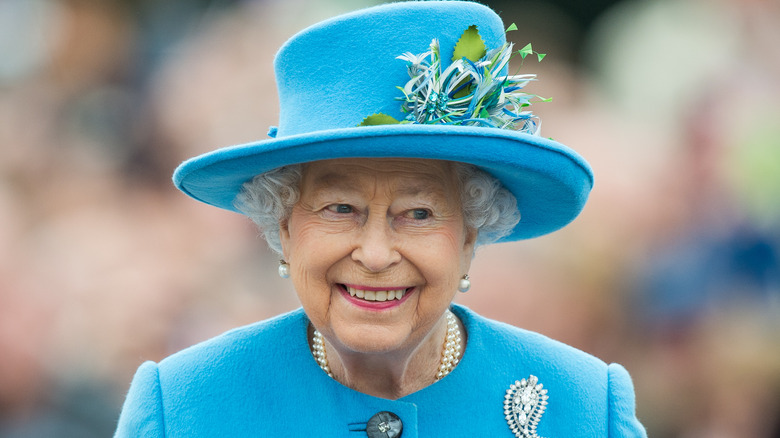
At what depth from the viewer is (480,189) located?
2.62 metres

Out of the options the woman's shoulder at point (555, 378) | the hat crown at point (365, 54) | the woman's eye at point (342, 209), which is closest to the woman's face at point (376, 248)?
the woman's eye at point (342, 209)

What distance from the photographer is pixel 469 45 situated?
2494mm

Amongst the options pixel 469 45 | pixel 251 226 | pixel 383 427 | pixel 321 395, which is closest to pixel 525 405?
pixel 383 427

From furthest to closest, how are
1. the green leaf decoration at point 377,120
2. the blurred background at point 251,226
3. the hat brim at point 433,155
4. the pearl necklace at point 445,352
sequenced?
the blurred background at point 251,226, the pearl necklace at point 445,352, the green leaf decoration at point 377,120, the hat brim at point 433,155

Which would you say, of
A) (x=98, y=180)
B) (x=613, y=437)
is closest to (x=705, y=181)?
(x=613, y=437)

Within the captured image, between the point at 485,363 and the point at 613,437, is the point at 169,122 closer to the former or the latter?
the point at 485,363

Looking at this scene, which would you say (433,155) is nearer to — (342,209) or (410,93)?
(410,93)

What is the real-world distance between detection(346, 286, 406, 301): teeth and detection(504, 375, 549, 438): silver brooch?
1.86 ft

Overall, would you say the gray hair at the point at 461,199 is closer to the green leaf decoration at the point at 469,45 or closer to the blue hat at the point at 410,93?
the blue hat at the point at 410,93

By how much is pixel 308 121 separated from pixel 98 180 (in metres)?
3.33

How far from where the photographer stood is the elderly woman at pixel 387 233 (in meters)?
2.43

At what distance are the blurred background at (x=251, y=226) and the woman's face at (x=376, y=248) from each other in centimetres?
254

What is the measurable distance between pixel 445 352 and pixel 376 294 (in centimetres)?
51

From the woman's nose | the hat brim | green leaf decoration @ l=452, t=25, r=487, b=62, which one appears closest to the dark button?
the woman's nose
